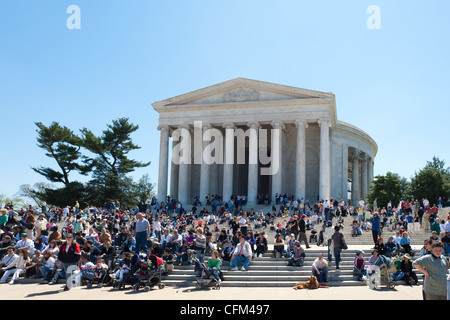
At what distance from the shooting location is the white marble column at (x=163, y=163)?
46.0 meters

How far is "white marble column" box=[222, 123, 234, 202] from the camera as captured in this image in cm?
4359

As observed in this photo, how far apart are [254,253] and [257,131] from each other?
26097 millimetres

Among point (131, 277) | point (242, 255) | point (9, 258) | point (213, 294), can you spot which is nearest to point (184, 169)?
point (242, 255)

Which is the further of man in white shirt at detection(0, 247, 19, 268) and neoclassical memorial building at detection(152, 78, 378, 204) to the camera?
neoclassical memorial building at detection(152, 78, 378, 204)

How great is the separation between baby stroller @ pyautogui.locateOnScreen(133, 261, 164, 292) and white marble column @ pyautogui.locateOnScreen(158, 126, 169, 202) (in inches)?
1204

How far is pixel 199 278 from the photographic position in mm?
15422

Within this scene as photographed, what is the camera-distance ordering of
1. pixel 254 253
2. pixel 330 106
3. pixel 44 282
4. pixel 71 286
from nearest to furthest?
pixel 71 286 < pixel 44 282 < pixel 254 253 < pixel 330 106

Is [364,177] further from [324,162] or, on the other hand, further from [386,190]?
[324,162]

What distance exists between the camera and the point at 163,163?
4634 centimetres

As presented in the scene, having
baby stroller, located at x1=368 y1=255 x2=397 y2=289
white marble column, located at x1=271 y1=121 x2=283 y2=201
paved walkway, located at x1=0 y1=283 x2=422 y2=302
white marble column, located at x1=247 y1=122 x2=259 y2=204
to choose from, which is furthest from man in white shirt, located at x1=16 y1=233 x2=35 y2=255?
white marble column, located at x1=271 y1=121 x2=283 y2=201

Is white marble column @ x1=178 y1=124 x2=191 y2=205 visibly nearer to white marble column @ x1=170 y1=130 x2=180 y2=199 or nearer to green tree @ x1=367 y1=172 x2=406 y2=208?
white marble column @ x1=170 y1=130 x2=180 y2=199

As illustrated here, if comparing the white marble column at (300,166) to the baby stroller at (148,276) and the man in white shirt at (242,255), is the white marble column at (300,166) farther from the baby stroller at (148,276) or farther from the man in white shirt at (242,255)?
the baby stroller at (148,276)

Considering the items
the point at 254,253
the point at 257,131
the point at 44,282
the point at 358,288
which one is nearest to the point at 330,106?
the point at 257,131
